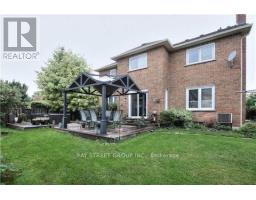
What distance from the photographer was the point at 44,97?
1702 centimetres

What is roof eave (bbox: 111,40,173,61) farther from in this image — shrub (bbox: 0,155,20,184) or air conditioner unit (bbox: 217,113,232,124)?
shrub (bbox: 0,155,20,184)

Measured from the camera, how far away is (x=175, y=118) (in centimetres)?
1050

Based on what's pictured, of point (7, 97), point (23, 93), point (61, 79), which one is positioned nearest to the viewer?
point (7, 97)

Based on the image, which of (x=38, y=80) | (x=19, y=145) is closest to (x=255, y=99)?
(x=19, y=145)

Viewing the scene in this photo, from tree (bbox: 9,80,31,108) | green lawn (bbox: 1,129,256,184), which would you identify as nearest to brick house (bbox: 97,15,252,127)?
green lawn (bbox: 1,129,256,184)

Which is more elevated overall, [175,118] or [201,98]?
[201,98]

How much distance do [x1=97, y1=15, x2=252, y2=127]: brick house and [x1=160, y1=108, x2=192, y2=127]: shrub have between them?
107 cm

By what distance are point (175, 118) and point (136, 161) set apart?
20.1 feet

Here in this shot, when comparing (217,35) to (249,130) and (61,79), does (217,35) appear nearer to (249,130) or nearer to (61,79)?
(249,130)

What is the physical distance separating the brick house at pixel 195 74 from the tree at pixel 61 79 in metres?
4.23

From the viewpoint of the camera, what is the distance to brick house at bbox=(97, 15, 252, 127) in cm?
1001

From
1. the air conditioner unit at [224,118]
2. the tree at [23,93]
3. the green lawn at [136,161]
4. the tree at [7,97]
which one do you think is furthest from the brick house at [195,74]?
the tree at [23,93]

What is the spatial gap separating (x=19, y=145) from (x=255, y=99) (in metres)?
16.9

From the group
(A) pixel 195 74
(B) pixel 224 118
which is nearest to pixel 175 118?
(B) pixel 224 118
